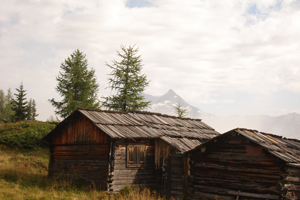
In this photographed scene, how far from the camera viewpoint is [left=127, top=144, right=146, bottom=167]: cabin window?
Result: 18203 millimetres

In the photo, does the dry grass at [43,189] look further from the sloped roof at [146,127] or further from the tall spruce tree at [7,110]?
the tall spruce tree at [7,110]

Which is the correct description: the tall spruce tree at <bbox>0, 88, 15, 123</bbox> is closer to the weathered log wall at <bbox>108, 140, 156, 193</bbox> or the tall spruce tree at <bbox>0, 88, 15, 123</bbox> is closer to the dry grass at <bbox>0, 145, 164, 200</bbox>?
the dry grass at <bbox>0, 145, 164, 200</bbox>

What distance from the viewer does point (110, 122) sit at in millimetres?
18766

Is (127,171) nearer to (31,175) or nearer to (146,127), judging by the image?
(146,127)

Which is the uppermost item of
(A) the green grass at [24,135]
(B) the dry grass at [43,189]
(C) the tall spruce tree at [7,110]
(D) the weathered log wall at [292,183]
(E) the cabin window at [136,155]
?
(C) the tall spruce tree at [7,110]

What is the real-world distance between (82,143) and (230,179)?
30.0ft

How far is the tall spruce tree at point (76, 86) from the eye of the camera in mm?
35156

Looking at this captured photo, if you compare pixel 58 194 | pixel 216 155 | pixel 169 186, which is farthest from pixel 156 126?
pixel 58 194

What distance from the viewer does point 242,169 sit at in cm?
1455

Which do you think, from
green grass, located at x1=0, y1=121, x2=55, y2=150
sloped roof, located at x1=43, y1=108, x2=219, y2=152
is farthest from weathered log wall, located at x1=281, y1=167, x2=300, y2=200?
green grass, located at x1=0, y1=121, x2=55, y2=150

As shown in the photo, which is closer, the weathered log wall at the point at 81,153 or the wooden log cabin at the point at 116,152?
the wooden log cabin at the point at 116,152

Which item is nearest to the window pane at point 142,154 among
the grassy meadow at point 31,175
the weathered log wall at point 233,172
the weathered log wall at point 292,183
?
the grassy meadow at point 31,175

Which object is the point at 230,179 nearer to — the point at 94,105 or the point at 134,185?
the point at 134,185

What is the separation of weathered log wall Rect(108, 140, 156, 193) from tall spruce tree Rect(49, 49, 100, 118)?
57.6ft
